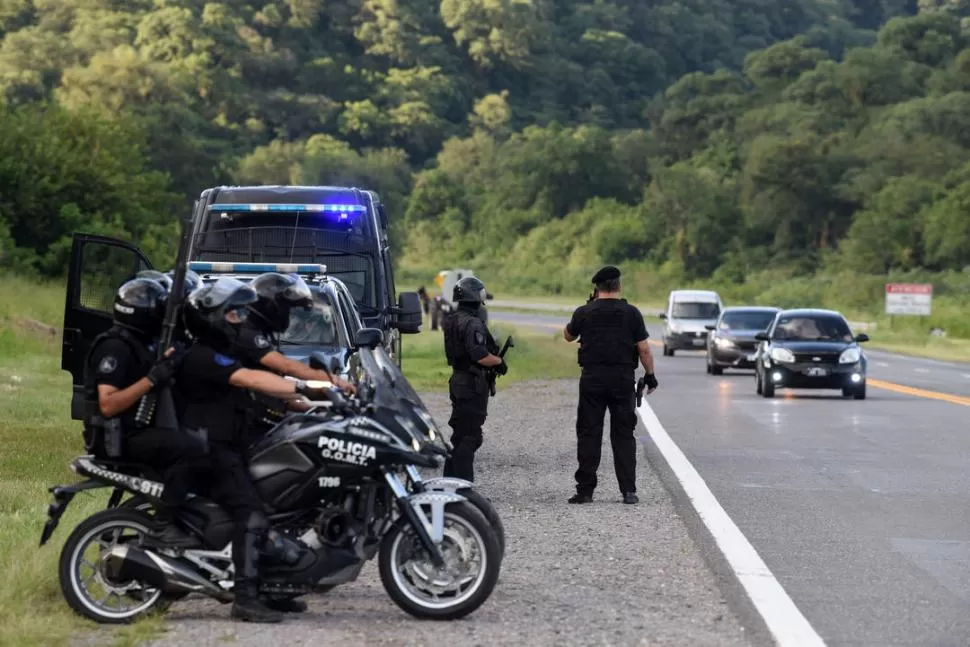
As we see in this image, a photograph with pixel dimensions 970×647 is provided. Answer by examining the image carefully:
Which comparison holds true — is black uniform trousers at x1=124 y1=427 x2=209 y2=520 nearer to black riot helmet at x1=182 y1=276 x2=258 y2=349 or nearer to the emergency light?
black riot helmet at x1=182 y1=276 x2=258 y2=349

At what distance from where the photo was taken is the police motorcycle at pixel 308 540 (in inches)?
353

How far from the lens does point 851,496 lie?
14.9 meters

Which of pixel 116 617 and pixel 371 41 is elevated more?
pixel 371 41

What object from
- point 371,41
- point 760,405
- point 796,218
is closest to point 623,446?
point 760,405

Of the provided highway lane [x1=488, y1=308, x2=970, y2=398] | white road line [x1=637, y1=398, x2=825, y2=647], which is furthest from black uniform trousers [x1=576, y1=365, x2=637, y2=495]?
highway lane [x1=488, y1=308, x2=970, y2=398]

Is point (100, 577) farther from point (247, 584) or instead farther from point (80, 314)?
point (80, 314)

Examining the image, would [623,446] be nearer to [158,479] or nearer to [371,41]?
[158,479]

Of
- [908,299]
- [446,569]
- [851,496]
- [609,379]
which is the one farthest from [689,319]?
[446,569]

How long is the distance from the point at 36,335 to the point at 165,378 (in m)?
26.8

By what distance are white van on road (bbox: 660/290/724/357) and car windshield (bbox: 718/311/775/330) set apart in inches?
283

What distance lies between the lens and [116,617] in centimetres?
898

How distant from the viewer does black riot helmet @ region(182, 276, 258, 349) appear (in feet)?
29.7

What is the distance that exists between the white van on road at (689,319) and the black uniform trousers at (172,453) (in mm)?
38823

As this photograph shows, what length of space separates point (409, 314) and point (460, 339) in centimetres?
482
